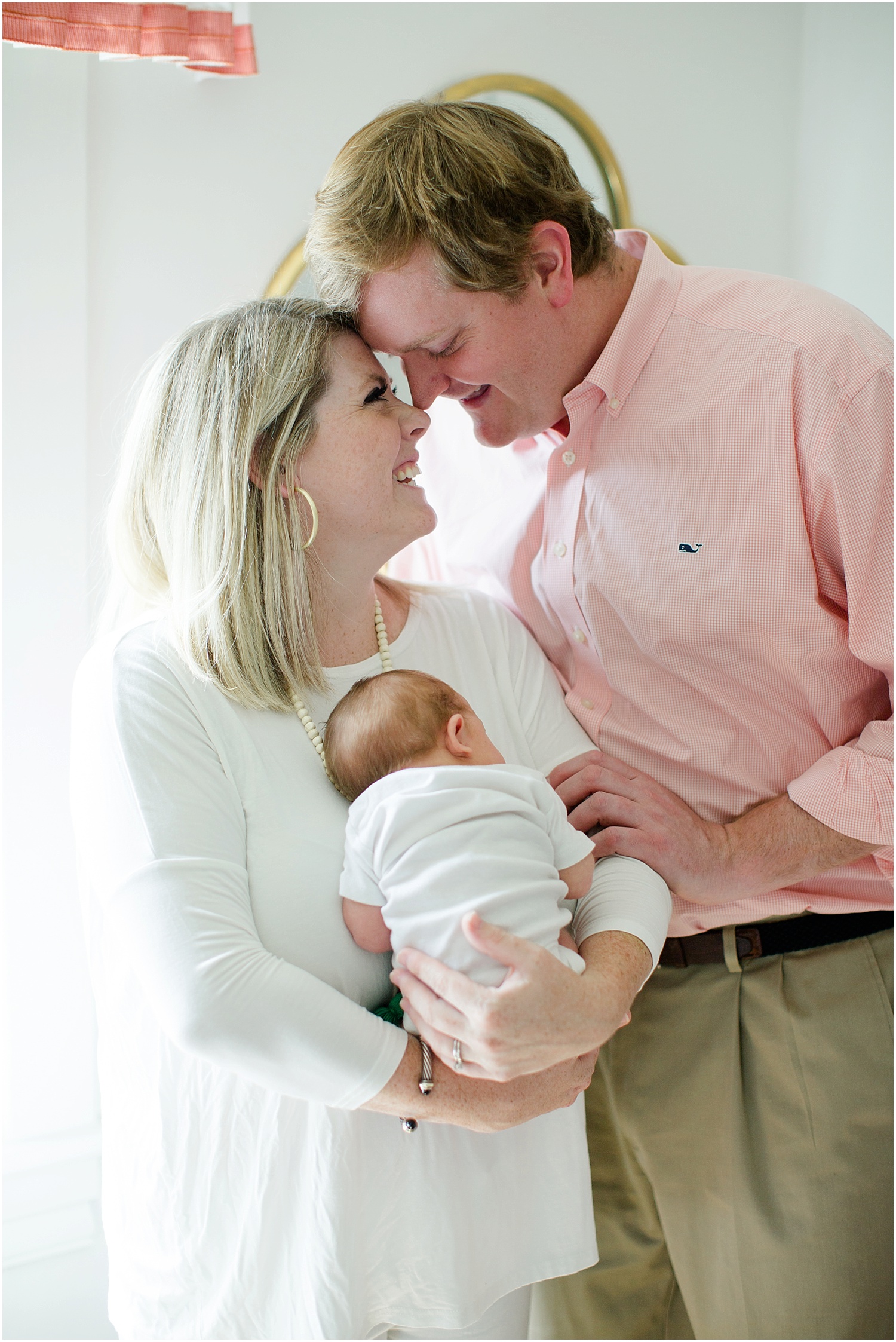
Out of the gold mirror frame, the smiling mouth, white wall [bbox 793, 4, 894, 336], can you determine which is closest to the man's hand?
the smiling mouth

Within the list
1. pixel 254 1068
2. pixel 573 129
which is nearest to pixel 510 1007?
pixel 254 1068

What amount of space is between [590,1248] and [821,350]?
4.23 ft

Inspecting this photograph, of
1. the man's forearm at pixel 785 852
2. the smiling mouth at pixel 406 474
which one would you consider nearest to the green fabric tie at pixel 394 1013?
the man's forearm at pixel 785 852

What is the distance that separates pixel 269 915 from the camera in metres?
1.18

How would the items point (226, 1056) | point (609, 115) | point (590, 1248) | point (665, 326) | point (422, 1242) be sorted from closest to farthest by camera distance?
point (226, 1056) < point (422, 1242) < point (590, 1248) < point (665, 326) < point (609, 115)

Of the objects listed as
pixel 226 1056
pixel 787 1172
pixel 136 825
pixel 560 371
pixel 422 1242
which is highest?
pixel 560 371

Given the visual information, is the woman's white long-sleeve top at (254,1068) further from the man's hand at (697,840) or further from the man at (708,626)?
the man at (708,626)

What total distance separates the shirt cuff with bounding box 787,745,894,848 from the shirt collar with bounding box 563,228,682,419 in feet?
2.07

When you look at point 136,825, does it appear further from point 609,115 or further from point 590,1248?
point 609,115

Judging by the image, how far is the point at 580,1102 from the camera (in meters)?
1.39

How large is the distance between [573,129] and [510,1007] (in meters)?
2.02

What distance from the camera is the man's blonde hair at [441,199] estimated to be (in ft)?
4.45

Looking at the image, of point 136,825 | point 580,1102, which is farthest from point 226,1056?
point 580,1102

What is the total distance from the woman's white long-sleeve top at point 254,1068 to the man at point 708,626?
28 cm
